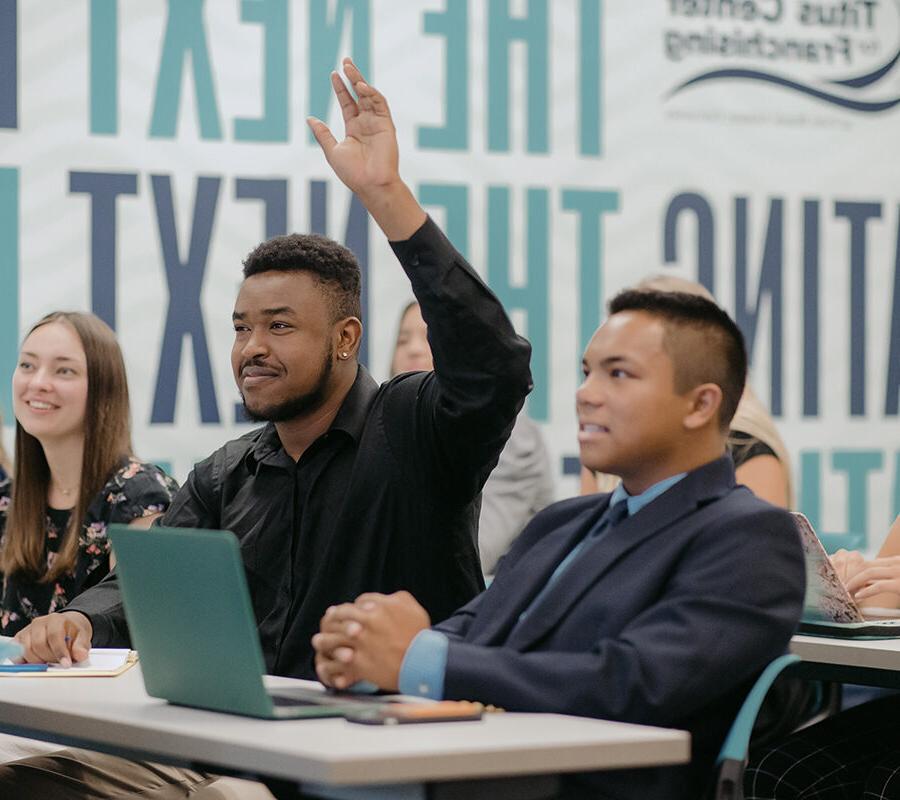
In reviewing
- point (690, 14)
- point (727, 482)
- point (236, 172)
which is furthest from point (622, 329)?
point (690, 14)

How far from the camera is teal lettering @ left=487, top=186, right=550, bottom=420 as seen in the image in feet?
20.2

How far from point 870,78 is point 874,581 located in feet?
12.6

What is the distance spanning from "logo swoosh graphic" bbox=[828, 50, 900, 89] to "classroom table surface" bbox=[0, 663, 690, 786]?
5.16m

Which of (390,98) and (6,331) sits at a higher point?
(390,98)

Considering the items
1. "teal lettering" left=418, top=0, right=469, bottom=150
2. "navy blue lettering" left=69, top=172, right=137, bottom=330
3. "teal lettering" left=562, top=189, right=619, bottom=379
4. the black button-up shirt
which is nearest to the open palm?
the black button-up shirt

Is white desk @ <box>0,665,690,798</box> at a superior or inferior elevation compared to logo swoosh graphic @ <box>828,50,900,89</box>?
inferior

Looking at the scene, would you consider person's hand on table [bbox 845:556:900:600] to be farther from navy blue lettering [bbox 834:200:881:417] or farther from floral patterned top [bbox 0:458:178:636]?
navy blue lettering [bbox 834:200:881:417]

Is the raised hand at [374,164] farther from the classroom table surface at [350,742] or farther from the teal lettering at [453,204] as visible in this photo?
the teal lettering at [453,204]

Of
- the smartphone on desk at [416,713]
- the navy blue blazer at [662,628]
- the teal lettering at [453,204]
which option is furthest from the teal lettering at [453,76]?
the smartphone on desk at [416,713]

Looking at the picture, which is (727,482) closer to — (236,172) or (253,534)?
(253,534)

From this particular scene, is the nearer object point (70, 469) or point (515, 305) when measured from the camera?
point (70, 469)

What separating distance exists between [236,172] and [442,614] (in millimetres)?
3145

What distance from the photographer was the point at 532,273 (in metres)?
6.20

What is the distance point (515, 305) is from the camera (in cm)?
618
